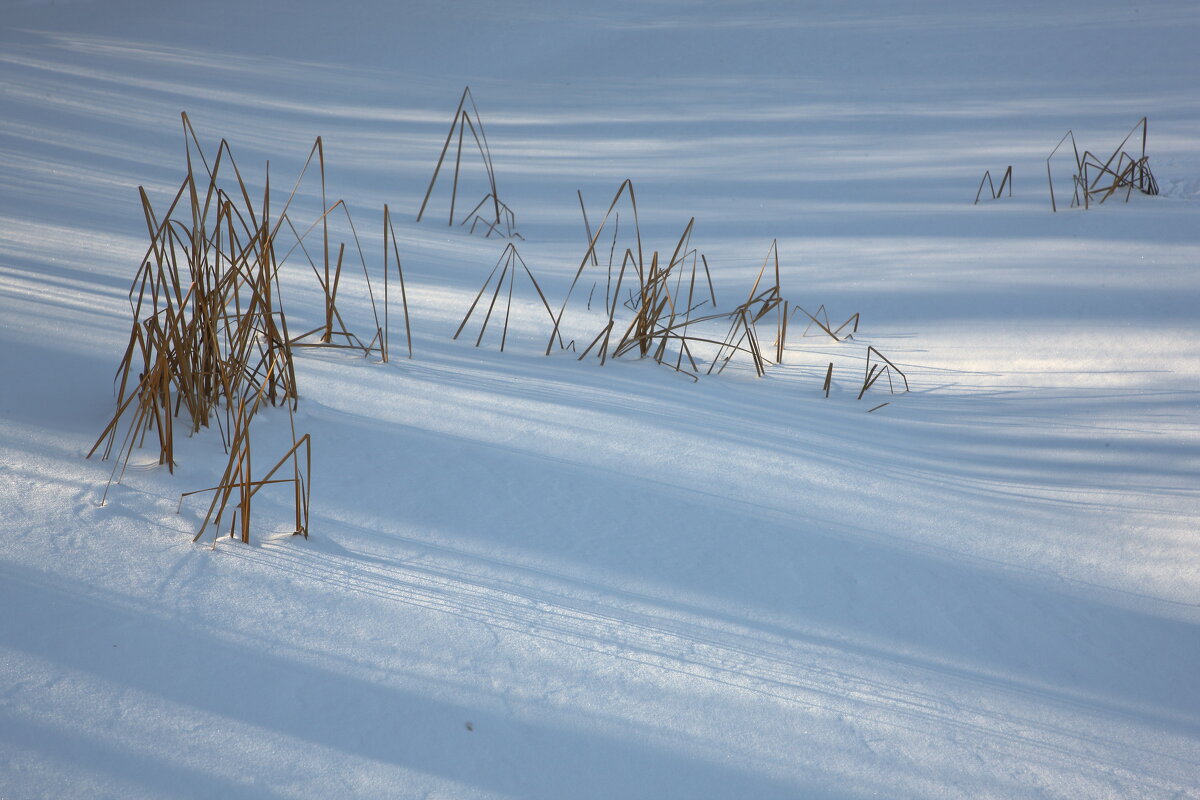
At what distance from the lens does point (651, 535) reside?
1.23m

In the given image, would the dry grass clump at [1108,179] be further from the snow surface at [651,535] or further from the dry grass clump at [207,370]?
the dry grass clump at [207,370]

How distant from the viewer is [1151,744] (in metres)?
0.93

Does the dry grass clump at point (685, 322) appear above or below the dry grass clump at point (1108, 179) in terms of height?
below

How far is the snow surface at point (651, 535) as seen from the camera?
862 millimetres

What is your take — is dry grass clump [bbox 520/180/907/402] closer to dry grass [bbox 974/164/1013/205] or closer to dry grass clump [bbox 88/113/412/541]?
dry grass clump [bbox 88/113/412/541]

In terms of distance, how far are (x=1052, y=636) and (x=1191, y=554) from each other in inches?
13.4

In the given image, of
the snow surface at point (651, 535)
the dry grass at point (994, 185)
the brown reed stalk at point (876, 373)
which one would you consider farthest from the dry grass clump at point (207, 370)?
the dry grass at point (994, 185)

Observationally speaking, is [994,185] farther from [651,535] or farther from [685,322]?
[651,535]

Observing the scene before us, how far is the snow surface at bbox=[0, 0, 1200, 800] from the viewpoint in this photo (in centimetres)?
86

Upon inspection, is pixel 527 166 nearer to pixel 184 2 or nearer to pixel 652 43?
pixel 652 43

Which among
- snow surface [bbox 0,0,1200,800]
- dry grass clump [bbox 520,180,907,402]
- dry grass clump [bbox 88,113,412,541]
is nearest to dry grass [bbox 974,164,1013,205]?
snow surface [bbox 0,0,1200,800]

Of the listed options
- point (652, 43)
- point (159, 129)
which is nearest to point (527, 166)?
point (159, 129)

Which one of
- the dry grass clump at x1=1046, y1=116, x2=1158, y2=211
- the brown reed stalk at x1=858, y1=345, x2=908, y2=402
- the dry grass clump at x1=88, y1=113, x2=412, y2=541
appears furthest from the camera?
the dry grass clump at x1=1046, y1=116, x2=1158, y2=211

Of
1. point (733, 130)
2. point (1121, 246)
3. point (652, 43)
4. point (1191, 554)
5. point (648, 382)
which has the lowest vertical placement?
point (1191, 554)
